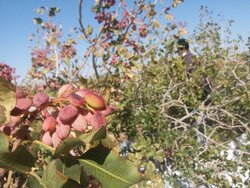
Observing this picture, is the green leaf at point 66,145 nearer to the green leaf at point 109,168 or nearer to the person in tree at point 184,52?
the green leaf at point 109,168

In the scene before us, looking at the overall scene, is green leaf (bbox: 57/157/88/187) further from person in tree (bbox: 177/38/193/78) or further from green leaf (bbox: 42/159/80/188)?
person in tree (bbox: 177/38/193/78)

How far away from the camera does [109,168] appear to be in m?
0.49

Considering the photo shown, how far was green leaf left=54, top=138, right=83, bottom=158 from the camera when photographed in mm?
447

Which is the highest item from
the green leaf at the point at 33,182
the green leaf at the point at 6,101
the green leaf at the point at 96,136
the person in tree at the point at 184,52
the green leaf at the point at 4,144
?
the person in tree at the point at 184,52

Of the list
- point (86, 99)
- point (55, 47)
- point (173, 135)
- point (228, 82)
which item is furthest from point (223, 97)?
point (86, 99)

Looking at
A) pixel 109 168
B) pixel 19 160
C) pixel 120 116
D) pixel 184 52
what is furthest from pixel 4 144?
pixel 184 52

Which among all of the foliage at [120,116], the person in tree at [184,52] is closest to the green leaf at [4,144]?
the foliage at [120,116]

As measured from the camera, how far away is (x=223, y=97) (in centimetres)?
412

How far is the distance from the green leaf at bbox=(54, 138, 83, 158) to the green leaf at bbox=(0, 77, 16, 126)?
0.27 ft

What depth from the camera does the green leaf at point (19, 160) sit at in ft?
1.41

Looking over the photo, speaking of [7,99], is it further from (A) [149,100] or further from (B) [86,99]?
(A) [149,100]

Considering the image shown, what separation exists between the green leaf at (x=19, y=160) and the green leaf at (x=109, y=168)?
0.08 m

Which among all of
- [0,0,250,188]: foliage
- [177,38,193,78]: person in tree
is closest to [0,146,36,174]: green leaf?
[0,0,250,188]: foliage

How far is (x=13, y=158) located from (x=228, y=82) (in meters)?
4.02
